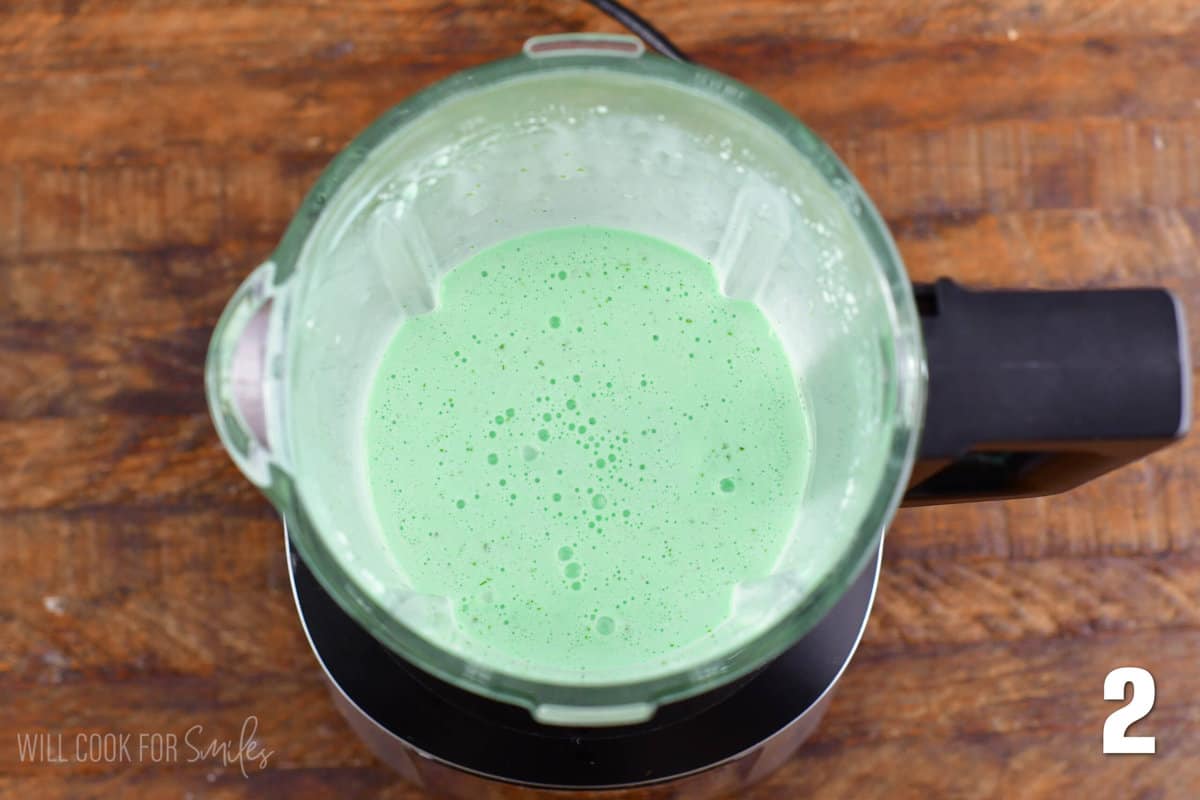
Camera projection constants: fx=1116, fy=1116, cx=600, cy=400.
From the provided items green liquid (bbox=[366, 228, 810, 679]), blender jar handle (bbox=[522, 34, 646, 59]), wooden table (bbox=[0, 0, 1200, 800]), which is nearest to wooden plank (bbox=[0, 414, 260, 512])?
wooden table (bbox=[0, 0, 1200, 800])

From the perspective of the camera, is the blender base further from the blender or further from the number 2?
the number 2

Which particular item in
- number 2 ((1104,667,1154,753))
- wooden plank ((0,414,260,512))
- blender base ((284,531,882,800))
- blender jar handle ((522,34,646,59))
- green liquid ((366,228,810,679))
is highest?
blender jar handle ((522,34,646,59))

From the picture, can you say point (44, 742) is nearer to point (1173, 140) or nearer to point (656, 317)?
point (656, 317)

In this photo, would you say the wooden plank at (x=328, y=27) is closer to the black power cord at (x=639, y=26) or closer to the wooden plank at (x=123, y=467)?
the black power cord at (x=639, y=26)

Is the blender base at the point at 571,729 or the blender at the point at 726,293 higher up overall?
the blender at the point at 726,293

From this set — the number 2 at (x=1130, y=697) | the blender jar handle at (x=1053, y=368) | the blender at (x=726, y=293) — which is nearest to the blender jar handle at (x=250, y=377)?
the blender at (x=726, y=293)

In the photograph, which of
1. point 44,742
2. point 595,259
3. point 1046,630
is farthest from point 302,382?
point 1046,630
